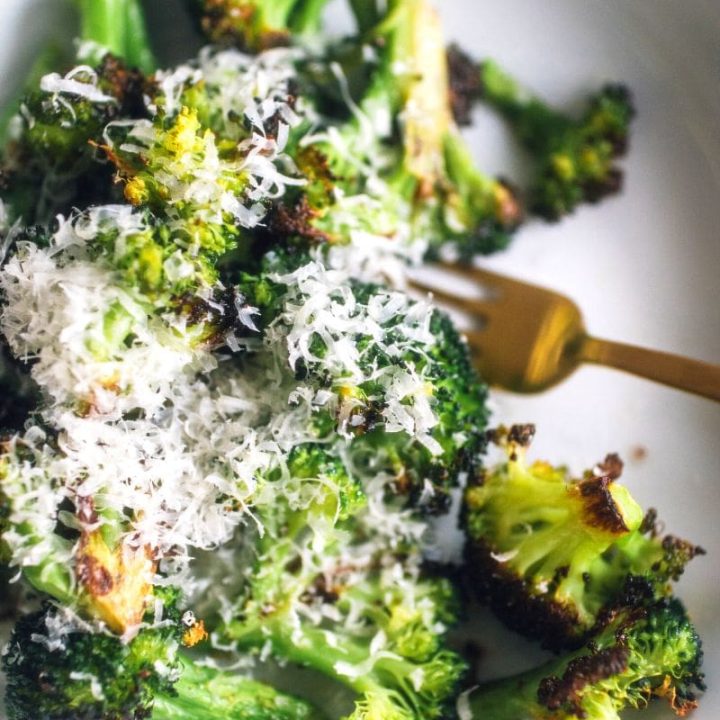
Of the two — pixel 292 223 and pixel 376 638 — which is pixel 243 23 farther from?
pixel 376 638

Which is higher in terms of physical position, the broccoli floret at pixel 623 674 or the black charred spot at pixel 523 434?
the black charred spot at pixel 523 434

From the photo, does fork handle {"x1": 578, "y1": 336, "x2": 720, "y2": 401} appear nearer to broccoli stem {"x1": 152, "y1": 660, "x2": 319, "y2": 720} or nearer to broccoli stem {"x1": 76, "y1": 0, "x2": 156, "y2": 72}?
broccoli stem {"x1": 152, "y1": 660, "x2": 319, "y2": 720}

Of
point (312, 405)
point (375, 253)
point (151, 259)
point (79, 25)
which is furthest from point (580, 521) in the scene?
point (79, 25)

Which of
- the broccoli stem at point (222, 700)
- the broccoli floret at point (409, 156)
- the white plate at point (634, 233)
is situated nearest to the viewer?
the broccoli stem at point (222, 700)

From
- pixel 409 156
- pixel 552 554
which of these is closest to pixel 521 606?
pixel 552 554

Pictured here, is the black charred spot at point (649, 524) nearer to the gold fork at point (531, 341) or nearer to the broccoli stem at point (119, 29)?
the gold fork at point (531, 341)

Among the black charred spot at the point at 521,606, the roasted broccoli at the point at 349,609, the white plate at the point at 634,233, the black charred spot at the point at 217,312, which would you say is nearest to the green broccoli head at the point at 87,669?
the roasted broccoli at the point at 349,609
